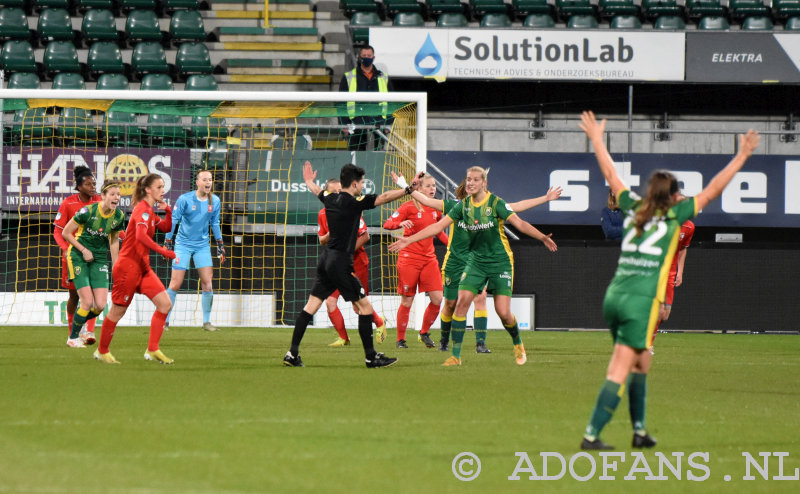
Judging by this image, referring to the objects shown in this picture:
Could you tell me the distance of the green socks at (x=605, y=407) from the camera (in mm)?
5836

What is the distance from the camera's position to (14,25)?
2394cm

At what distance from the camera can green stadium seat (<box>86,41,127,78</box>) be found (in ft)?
76.8

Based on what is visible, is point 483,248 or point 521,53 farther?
point 521,53

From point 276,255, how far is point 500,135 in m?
6.49

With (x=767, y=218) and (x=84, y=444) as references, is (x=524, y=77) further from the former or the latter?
(x=84, y=444)

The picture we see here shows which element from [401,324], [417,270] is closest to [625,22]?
[417,270]

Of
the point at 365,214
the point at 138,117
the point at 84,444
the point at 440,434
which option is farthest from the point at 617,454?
the point at 138,117

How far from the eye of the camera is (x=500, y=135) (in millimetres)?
23047

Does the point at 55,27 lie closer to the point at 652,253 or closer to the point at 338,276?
the point at 338,276

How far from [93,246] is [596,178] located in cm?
1061

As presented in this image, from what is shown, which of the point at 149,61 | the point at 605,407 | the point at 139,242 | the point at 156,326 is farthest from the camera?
the point at 149,61

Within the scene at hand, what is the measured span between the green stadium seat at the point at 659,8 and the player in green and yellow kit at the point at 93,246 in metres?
15.6

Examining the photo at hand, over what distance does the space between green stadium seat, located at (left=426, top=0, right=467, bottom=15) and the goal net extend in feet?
18.4

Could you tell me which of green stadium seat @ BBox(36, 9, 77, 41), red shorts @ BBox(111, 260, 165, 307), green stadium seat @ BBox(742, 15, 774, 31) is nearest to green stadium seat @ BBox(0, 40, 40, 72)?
green stadium seat @ BBox(36, 9, 77, 41)
